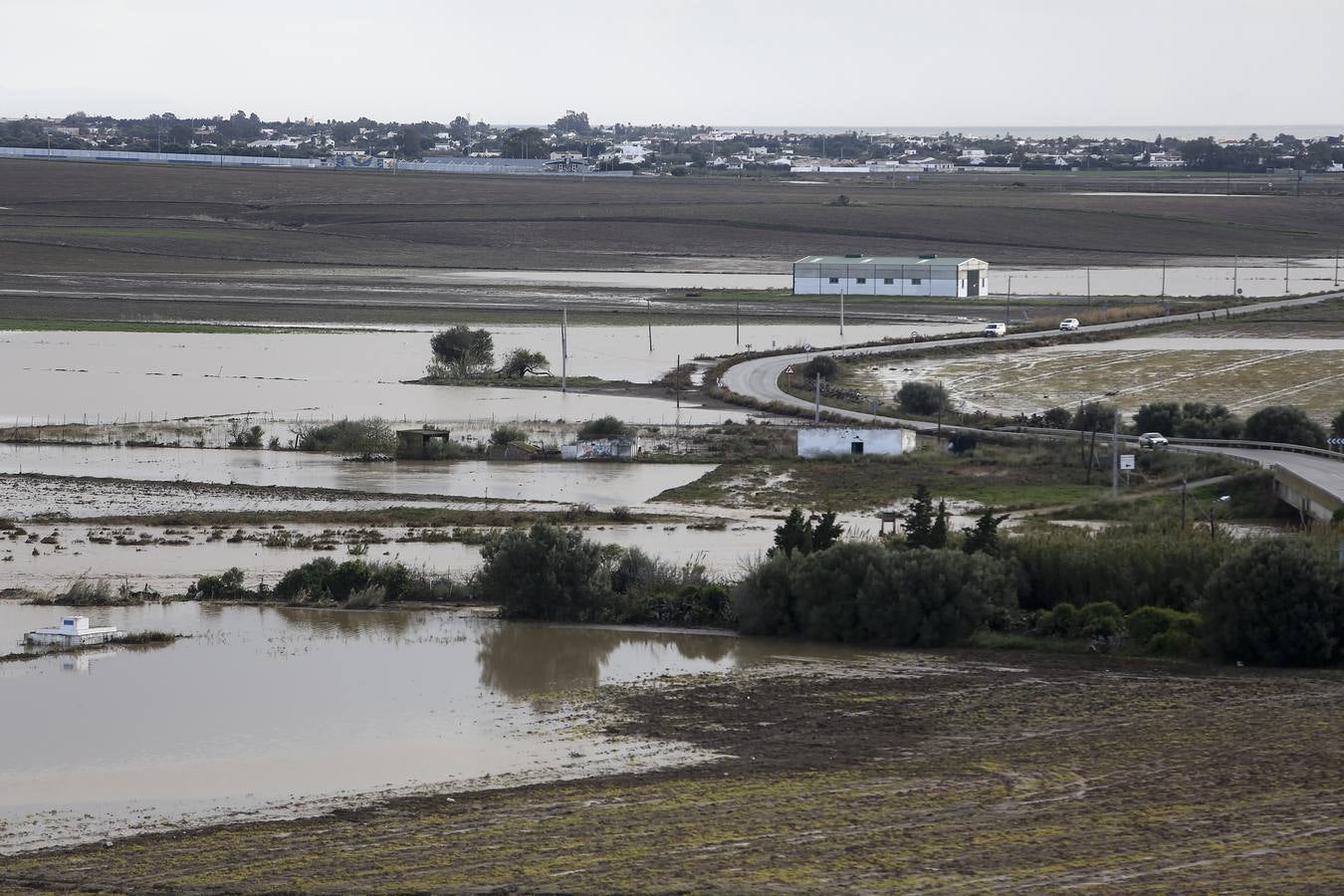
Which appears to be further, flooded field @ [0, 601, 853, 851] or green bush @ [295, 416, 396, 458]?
green bush @ [295, 416, 396, 458]

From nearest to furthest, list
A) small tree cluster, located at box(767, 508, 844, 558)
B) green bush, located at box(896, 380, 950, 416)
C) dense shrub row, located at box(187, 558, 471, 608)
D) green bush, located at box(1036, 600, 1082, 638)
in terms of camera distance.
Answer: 1. green bush, located at box(1036, 600, 1082, 638)
2. small tree cluster, located at box(767, 508, 844, 558)
3. dense shrub row, located at box(187, 558, 471, 608)
4. green bush, located at box(896, 380, 950, 416)

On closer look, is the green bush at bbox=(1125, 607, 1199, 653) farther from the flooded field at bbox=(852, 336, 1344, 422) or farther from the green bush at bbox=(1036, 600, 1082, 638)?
A: the flooded field at bbox=(852, 336, 1344, 422)

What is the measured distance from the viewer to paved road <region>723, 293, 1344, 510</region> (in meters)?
34.5

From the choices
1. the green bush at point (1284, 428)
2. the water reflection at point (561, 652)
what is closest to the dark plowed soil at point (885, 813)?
the water reflection at point (561, 652)

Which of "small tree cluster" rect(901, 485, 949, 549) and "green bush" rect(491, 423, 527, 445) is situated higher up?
"small tree cluster" rect(901, 485, 949, 549)

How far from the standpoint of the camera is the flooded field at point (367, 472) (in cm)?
3747

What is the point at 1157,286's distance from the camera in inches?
3482

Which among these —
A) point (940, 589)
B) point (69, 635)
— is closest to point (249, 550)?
point (69, 635)

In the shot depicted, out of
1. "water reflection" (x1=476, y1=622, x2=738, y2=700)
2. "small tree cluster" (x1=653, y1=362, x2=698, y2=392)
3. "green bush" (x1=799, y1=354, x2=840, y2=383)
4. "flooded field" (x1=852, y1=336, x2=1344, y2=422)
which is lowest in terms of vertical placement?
"flooded field" (x1=852, y1=336, x2=1344, y2=422)

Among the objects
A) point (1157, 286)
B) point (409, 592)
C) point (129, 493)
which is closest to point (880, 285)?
point (1157, 286)

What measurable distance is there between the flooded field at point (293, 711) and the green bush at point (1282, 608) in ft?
16.0

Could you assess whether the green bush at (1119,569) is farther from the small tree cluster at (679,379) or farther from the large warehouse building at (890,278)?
the large warehouse building at (890,278)

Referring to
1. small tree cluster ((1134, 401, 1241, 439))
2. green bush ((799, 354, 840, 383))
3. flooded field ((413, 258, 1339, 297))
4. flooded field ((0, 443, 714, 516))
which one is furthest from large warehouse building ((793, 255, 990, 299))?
flooded field ((0, 443, 714, 516))

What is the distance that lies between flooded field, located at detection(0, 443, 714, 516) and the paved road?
29.1ft
